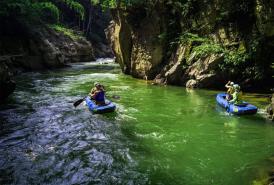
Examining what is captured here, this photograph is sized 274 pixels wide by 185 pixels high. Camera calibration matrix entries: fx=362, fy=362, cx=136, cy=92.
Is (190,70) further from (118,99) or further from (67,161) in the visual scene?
(67,161)

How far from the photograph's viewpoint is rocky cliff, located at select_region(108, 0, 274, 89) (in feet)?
58.5

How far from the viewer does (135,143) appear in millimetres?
10750

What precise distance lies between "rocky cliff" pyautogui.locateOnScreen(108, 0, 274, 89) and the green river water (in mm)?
1987

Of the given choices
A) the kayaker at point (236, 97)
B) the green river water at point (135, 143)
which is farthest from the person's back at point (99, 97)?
the kayaker at point (236, 97)

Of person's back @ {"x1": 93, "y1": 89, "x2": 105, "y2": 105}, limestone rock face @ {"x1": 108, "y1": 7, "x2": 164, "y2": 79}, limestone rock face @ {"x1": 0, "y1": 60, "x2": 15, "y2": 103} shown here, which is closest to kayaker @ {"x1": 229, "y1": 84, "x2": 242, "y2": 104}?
person's back @ {"x1": 93, "y1": 89, "x2": 105, "y2": 105}

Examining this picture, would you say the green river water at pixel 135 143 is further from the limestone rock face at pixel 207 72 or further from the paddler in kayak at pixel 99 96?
the limestone rock face at pixel 207 72

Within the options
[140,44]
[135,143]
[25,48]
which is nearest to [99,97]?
[135,143]

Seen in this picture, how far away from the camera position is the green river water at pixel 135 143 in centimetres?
848

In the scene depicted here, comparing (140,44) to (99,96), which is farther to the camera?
(140,44)

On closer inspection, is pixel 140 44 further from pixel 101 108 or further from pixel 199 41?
pixel 101 108

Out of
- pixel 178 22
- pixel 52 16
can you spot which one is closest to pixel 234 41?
pixel 178 22

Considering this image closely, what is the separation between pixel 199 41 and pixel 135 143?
38.3ft

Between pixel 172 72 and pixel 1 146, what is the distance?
12636 mm

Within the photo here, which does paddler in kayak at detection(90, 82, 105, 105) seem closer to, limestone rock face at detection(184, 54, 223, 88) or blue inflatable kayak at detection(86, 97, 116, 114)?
blue inflatable kayak at detection(86, 97, 116, 114)
